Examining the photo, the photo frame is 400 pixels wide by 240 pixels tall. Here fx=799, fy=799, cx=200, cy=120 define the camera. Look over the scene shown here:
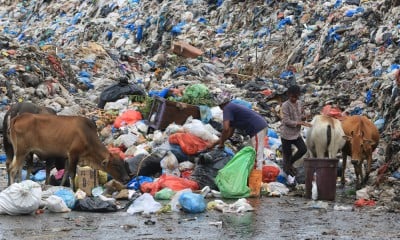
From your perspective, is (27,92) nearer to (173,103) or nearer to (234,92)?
(234,92)

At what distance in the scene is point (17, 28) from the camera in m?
34.5

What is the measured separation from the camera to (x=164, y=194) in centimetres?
1127

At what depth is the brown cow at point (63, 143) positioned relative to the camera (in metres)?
11.5

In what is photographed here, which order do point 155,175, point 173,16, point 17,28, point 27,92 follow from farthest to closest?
point 17,28
point 173,16
point 27,92
point 155,175

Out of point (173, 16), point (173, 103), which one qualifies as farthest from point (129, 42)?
point (173, 103)

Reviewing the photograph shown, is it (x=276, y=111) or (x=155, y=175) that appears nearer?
(x=155, y=175)

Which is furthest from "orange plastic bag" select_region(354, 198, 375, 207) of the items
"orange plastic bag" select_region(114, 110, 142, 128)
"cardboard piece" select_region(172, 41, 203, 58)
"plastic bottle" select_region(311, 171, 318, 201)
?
"cardboard piece" select_region(172, 41, 203, 58)

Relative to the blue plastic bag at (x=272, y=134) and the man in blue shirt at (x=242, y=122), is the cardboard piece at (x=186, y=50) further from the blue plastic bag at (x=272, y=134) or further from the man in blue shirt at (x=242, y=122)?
the man in blue shirt at (x=242, y=122)

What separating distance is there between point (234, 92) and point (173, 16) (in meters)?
8.63

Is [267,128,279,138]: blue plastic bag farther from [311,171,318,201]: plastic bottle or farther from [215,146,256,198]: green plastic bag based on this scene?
[311,171,318,201]: plastic bottle

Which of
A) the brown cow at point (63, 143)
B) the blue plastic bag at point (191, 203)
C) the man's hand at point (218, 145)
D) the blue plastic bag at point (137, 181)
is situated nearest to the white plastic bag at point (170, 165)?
the blue plastic bag at point (137, 181)

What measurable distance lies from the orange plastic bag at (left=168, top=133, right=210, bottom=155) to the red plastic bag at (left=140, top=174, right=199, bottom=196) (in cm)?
87

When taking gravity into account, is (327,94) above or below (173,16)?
below

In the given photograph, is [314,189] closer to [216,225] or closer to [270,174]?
[270,174]
